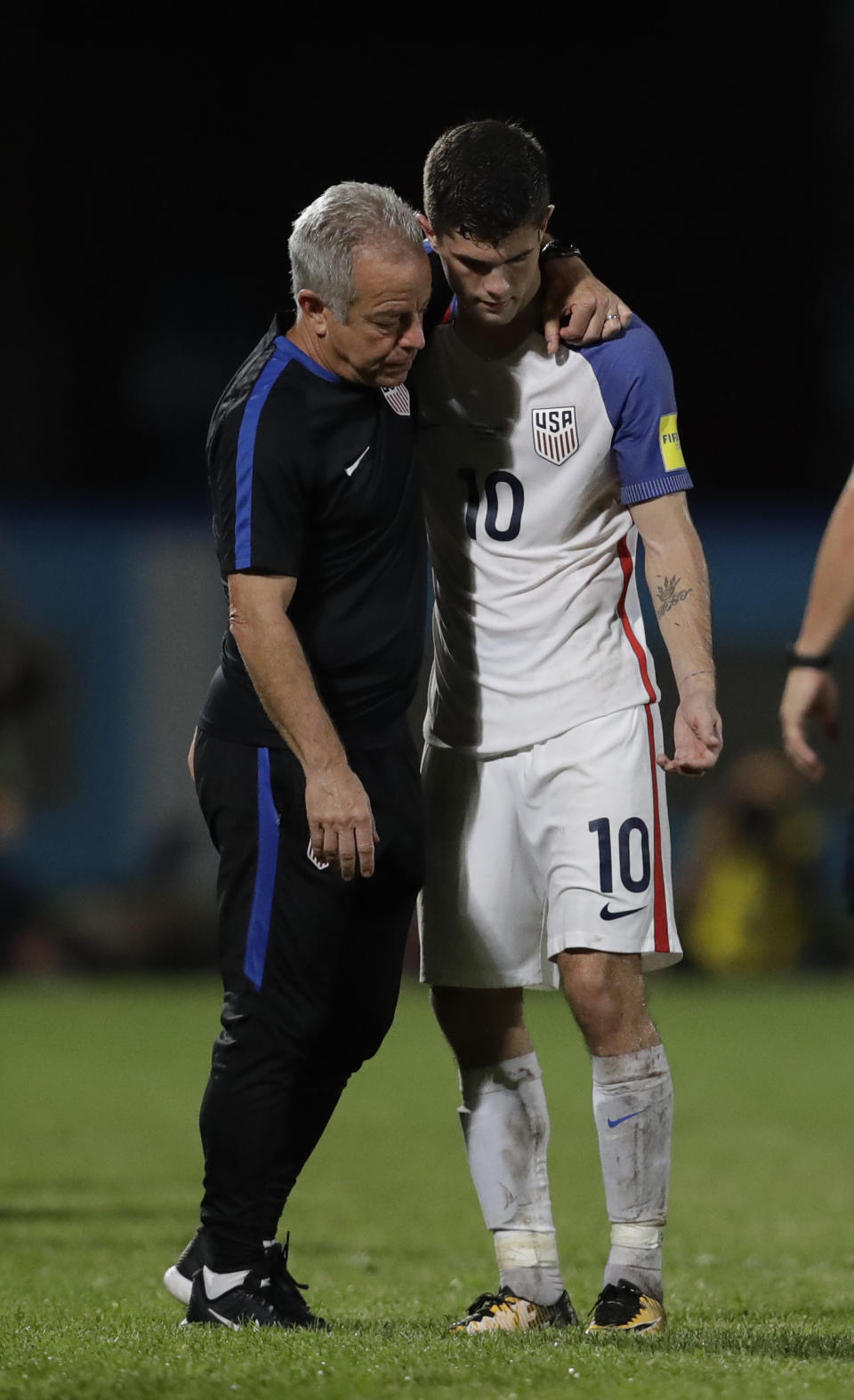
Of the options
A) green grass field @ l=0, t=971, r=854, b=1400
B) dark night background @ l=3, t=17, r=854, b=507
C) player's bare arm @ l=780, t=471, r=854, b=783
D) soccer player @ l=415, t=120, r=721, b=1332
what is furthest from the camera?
dark night background @ l=3, t=17, r=854, b=507

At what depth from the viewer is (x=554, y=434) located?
14.5ft

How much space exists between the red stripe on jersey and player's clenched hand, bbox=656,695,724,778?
25cm

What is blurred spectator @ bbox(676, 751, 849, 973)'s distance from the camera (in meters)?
15.5

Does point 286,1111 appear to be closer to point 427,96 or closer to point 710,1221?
point 710,1221

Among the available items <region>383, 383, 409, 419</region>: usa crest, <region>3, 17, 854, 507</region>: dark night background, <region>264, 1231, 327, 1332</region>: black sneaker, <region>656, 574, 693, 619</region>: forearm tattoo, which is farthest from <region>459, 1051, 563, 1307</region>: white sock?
<region>3, 17, 854, 507</region>: dark night background

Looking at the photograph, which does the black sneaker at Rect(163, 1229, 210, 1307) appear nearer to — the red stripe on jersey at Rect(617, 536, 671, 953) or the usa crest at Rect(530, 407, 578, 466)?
the red stripe on jersey at Rect(617, 536, 671, 953)

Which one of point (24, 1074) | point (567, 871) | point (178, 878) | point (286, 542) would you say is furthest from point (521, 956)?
point (178, 878)

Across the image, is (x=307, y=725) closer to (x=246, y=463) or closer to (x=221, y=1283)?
(x=246, y=463)

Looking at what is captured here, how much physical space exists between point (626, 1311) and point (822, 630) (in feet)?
5.17

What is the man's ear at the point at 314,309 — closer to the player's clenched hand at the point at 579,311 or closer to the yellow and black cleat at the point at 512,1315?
the player's clenched hand at the point at 579,311

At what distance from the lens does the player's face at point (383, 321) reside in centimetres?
407

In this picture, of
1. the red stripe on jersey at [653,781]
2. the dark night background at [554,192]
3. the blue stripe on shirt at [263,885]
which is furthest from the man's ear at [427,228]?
the dark night background at [554,192]

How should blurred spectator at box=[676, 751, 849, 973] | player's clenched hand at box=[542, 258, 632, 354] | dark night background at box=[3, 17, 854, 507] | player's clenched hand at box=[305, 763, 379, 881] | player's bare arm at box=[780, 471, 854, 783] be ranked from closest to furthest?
player's clenched hand at box=[305, 763, 379, 881] < player's clenched hand at box=[542, 258, 632, 354] < player's bare arm at box=[780, 471, 854, 783] < blurred spectator at box=[676, 751, 849, 973] < dark night background at box=[3, 17, 854, 507]

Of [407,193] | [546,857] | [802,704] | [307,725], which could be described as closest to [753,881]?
[802,704]
